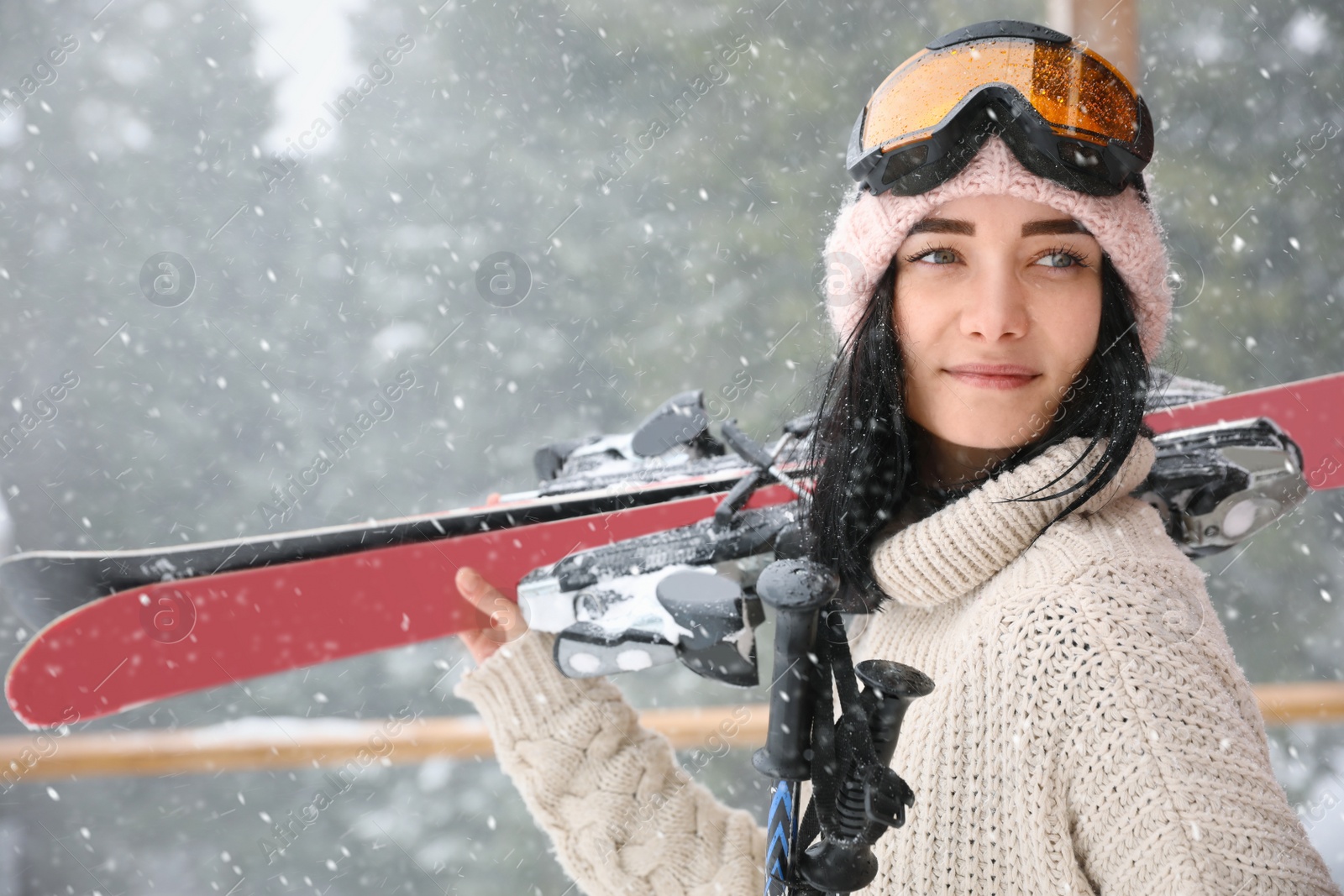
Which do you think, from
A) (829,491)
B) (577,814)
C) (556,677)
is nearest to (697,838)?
(577,814)

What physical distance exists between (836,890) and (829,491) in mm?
592

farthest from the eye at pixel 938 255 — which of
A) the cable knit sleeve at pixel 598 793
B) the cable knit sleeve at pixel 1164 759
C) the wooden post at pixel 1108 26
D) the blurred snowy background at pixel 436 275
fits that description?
the blurred snowy background at pixel 436 275

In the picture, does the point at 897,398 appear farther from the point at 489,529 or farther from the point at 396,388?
the point at 396,388

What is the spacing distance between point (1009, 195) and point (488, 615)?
3.55ft

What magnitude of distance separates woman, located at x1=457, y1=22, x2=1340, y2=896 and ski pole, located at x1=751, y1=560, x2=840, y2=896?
21cm

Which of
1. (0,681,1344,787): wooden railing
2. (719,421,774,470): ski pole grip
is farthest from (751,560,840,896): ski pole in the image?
(0,681,1344,787): wooden railing

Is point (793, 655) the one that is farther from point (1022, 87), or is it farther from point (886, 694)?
point (1022, 87)

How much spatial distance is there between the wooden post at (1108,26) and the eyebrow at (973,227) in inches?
71.0

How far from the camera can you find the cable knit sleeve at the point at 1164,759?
0.76m

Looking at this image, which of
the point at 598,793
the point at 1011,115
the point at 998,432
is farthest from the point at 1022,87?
the point at 598,793

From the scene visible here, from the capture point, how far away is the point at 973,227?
1.08 metres

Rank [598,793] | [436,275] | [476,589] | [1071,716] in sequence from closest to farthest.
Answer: [1071,716], [598,793], [476,589], [436,275]

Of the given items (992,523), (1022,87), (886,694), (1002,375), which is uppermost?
(1022,87)

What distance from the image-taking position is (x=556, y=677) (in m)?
1.41
